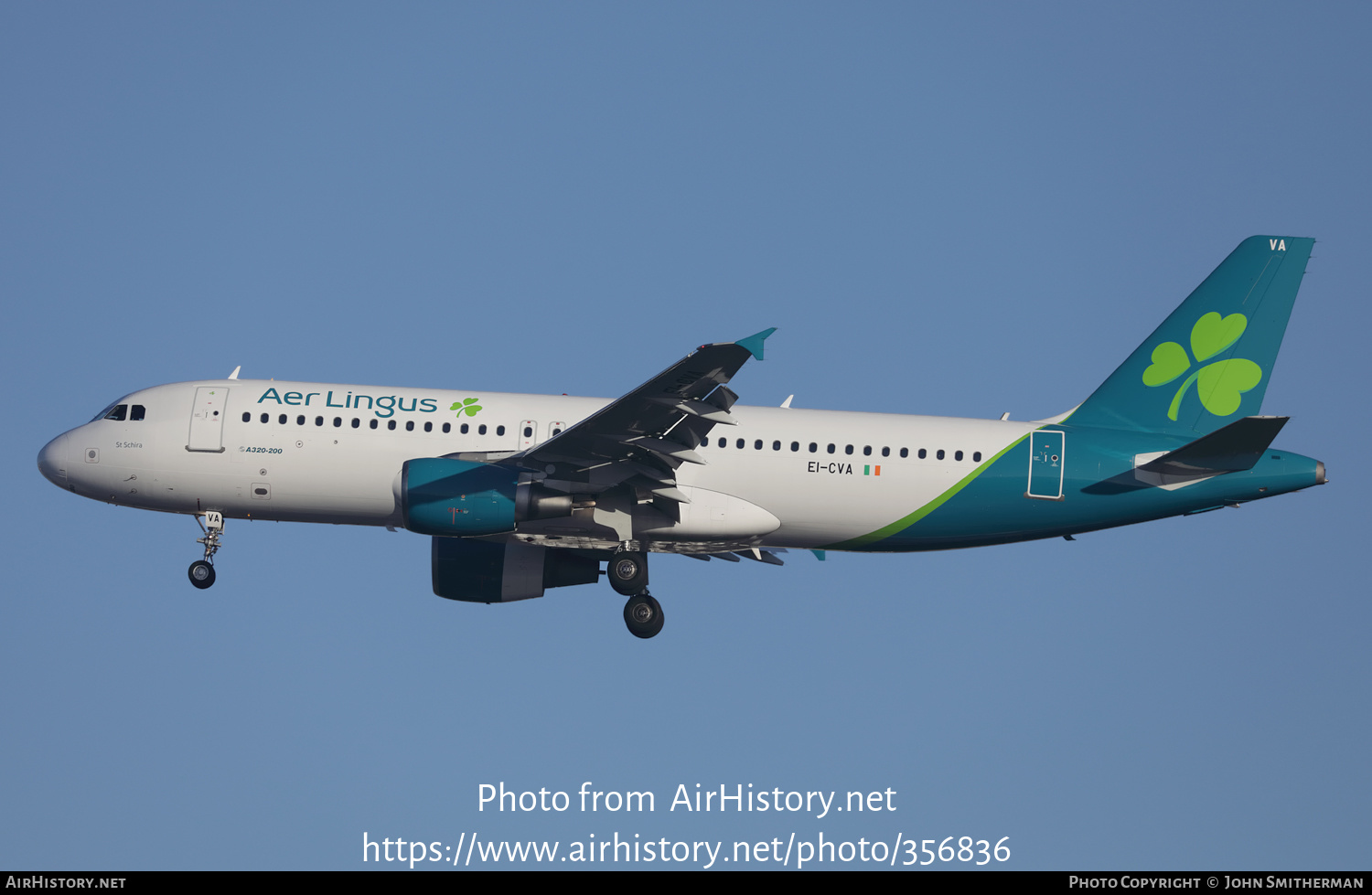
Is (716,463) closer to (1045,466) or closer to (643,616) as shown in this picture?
(643,616)

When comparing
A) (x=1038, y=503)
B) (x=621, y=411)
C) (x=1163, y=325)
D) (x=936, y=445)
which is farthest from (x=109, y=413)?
(x=1163, y=325)

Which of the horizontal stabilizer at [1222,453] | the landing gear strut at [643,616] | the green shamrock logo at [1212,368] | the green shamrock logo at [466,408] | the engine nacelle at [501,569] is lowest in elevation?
the landing gear strut at [643,616]

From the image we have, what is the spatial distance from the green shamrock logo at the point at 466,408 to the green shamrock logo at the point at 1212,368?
653 inches

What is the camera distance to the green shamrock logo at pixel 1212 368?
35719 mm

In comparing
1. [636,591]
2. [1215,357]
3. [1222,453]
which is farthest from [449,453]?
[1215,357]

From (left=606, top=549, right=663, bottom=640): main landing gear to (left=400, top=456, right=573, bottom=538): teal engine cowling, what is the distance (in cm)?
251

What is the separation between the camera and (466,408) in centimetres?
3512

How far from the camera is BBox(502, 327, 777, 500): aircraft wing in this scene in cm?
2955

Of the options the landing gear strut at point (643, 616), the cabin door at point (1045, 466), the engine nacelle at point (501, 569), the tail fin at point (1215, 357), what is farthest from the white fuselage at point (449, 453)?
the engine nacelle at point (501, 569)

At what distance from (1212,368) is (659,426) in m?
14.3

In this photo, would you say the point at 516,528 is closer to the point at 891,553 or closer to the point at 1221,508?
the point at 891,553

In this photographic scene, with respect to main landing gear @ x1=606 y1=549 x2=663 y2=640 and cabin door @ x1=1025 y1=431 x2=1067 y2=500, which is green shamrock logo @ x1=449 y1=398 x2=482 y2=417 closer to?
main landing gear @ x1=606 y1=549 x2=663 y2=640

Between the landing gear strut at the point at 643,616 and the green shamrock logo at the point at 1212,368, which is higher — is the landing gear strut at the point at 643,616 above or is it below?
below

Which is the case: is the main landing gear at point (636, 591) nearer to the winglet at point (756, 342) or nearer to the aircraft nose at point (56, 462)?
the winglet at point (756, 342)
